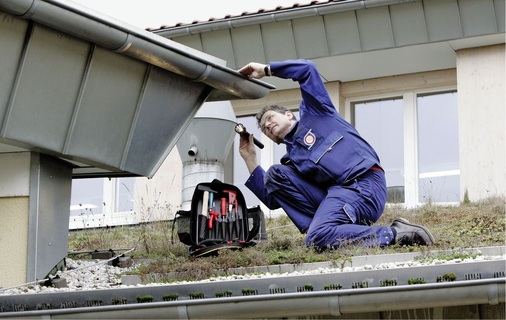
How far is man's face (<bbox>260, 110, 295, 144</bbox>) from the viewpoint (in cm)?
1014

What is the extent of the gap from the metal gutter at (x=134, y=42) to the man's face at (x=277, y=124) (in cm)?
30

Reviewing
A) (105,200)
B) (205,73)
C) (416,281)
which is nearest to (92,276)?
(205,73)

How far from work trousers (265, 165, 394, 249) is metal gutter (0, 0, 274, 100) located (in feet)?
2.97

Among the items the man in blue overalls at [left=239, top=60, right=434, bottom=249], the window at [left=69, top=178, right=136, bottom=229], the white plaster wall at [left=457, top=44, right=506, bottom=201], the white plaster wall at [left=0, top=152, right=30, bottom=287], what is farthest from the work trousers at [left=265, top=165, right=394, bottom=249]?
the window at [left=69, top=178, right=136, bottom=229]

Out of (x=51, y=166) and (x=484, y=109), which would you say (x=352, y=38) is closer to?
(x=484, y=109)

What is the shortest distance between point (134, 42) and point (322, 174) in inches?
81.8

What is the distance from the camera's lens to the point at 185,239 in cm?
1009

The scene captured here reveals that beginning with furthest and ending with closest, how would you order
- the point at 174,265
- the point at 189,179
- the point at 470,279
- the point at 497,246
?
the point at 189,179 < the point at 174,265 < the point at 497,246 < the point at 470,279

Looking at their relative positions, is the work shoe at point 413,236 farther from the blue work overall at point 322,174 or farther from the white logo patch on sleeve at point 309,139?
the white logo patch on sleeve at point 309,139

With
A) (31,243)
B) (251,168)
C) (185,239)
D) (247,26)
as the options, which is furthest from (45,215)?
(247,26)

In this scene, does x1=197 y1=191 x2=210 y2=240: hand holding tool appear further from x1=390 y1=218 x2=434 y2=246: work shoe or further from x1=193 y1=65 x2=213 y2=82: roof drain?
x1=390 y1=218 x2=434 y2=246: work shoe

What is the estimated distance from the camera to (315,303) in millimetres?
6781

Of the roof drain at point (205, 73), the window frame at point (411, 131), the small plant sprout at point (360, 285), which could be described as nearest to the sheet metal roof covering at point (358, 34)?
the window frame at point (411, 131)

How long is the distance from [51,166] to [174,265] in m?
1.55
